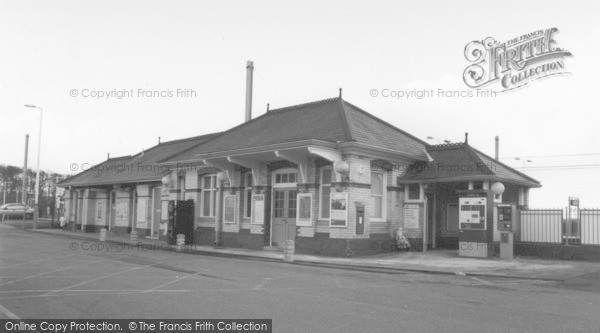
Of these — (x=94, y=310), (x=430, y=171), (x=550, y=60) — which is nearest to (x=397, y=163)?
(x=430, y=171)

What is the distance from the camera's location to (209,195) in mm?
26062

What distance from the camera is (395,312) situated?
8.62 meters

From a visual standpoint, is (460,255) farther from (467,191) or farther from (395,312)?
(395,312)

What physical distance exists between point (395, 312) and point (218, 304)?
2.87 metres

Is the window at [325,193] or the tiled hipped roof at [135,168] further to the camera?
the tiled hipped roof at [135,168]

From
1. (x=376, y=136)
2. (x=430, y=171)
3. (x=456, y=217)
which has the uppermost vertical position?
(x=376, y=136)

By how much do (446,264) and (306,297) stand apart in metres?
7.90

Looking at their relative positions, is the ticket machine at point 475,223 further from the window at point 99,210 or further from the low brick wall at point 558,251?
the window at point 99,210

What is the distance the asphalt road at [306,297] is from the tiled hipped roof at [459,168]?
6186mm

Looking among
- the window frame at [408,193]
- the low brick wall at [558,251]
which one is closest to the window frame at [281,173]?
the window frame at [408,193]

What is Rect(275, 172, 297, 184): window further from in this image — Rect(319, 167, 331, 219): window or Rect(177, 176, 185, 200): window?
Rect(177, 176, 185, 200): window

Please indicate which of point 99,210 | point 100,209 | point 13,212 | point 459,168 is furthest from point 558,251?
point 13,212

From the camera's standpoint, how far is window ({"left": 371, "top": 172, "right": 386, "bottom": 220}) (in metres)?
20.9

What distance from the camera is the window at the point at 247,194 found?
23578 millimetres
